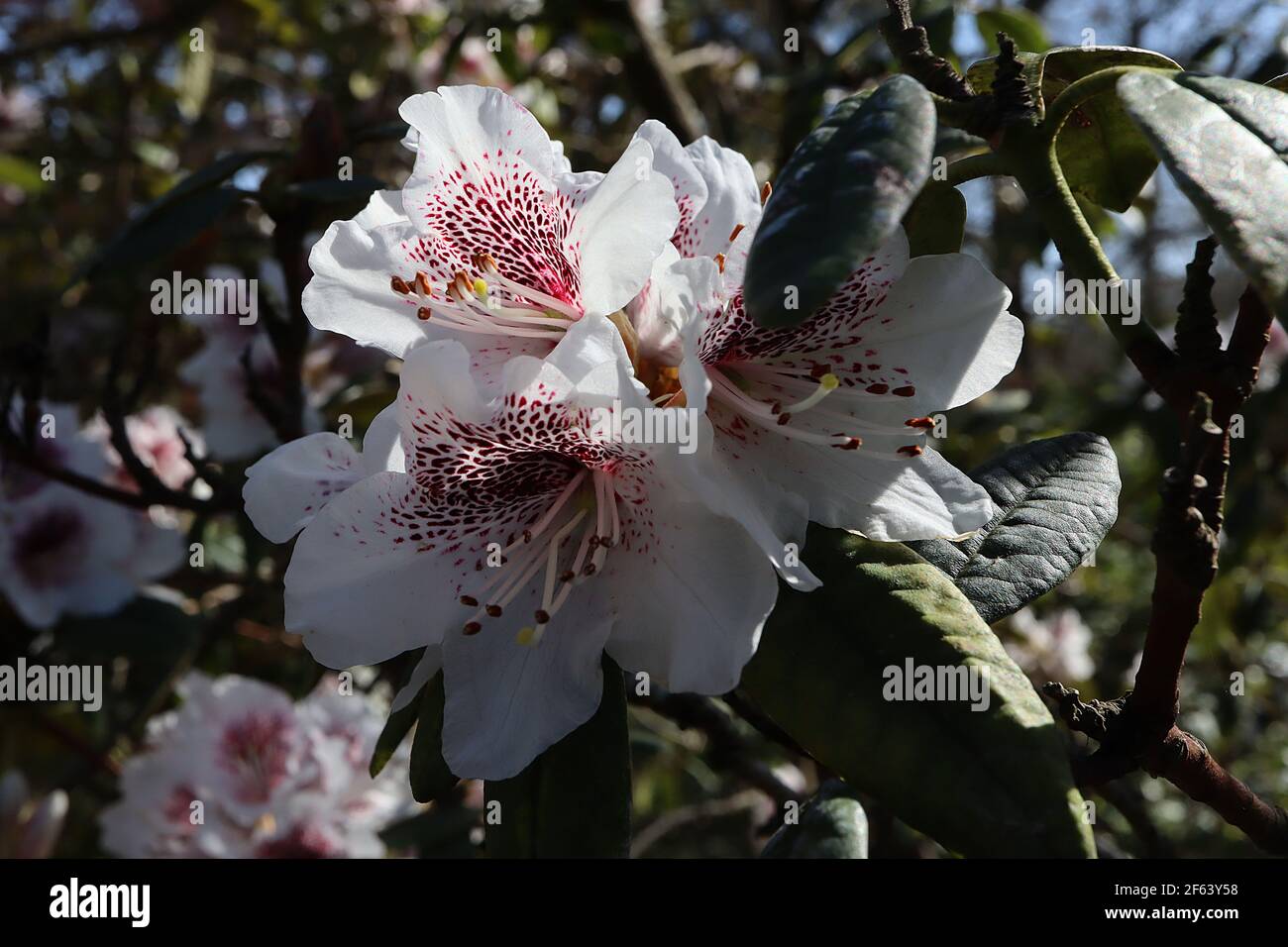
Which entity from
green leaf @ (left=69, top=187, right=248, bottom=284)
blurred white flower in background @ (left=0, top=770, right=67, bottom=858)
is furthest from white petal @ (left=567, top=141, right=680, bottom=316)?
blurred white flower in background @ (left=0, top=770, right=67, bottom=858)

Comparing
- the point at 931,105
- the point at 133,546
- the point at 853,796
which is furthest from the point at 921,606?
the point at 133,546

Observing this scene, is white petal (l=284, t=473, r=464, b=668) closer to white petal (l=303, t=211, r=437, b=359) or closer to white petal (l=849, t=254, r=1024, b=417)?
white petal (l=303, t=211, r=437, b=359)

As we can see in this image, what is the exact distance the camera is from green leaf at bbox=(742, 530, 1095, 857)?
59 cm

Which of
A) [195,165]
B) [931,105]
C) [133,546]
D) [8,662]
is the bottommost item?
[8,662]

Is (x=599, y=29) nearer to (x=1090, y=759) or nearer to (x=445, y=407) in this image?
(x=445, y=407)

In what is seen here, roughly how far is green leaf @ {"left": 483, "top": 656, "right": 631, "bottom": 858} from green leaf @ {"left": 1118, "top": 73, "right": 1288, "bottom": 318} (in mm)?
466

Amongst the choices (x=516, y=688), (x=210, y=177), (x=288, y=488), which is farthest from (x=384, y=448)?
(x=210, y=177)

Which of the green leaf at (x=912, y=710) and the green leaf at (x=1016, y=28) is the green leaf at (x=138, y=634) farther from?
the green leaf at (x=1016, y=28)

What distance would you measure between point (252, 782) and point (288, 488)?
4.05ft

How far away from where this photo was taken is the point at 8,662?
191 centimetres

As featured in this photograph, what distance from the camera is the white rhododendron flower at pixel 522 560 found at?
676 millimetres

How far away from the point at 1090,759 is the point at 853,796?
152 mm

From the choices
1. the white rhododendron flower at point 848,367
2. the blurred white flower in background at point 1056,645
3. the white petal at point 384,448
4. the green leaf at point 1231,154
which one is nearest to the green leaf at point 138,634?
the white petal at point 384,448

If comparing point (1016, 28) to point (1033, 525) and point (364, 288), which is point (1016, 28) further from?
point (364, 288)
